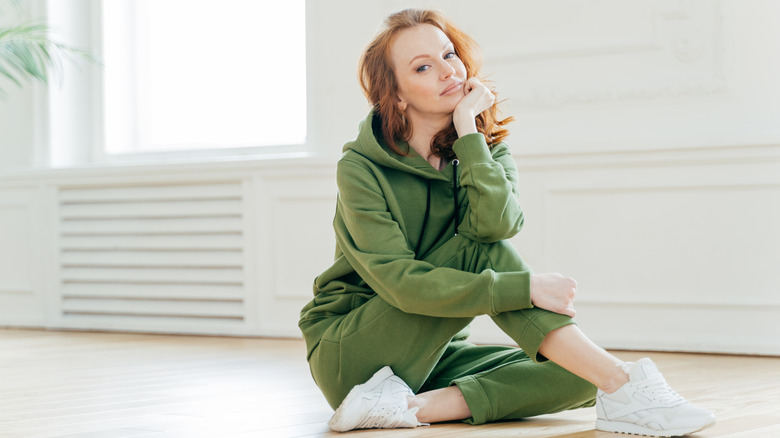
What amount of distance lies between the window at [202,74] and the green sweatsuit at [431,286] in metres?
2.15

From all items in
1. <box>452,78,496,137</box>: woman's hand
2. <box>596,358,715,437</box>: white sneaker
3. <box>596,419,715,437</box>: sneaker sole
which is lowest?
<box>596,419,715,437</box>: sneaker sole

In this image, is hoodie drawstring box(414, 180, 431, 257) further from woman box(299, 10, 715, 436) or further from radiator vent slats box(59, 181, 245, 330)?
radiator vent slats box(59, 181, 245, 330)

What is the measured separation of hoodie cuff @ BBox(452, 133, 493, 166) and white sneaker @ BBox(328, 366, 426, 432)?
1.31 ft

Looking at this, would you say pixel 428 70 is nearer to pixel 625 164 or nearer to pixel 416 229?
pixel 416 229

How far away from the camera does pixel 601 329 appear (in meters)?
2.96

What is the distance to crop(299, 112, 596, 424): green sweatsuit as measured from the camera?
4.91ft

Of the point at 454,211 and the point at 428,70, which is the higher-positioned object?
the point at 428,70

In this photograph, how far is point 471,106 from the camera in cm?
170

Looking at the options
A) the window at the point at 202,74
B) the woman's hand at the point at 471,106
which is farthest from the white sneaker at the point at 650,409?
the window at the point at 202,74

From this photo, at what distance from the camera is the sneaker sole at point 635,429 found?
1.41 meters

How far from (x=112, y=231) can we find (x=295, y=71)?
105 cm

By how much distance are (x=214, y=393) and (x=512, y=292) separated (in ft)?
3.28

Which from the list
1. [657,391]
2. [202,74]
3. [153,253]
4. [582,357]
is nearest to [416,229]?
[582,357]

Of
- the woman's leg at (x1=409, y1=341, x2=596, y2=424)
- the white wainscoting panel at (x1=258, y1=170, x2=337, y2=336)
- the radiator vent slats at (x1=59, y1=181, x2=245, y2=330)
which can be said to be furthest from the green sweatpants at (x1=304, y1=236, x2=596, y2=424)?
the radiator vent slats at (x1=59, y1=181, x2=245, y2=330)
